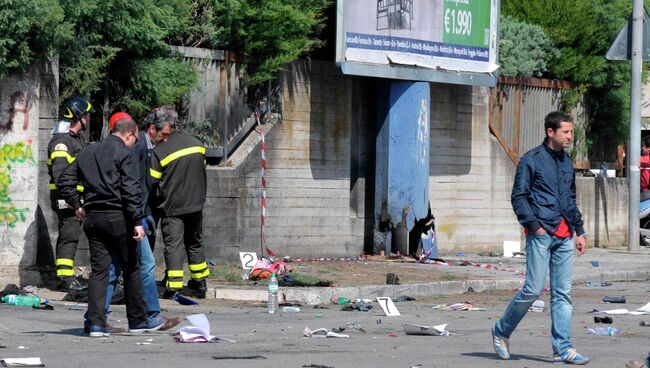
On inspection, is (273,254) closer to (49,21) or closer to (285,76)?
(285,76)

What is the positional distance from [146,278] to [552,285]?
3521 millimetres

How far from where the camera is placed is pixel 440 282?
15445 mm

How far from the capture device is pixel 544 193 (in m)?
9.65

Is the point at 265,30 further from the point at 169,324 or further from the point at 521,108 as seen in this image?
the point at 169,324

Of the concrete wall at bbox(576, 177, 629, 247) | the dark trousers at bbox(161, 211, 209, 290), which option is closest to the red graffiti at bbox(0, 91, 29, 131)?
the dark trousers at bbox(161, 211, 209, 290)

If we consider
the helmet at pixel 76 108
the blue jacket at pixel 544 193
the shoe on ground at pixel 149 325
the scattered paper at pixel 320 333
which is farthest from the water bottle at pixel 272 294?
the blue jacket at pixel 544 193

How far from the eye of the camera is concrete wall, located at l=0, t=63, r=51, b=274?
13.8 m

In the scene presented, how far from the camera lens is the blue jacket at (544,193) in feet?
31.4

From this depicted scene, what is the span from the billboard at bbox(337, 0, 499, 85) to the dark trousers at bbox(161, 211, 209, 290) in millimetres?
4853

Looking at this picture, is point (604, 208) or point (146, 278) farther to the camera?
point (604, 208)

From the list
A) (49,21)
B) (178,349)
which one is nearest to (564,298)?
(178,349)

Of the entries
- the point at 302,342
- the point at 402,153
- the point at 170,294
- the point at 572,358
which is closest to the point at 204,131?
the point at 402,153

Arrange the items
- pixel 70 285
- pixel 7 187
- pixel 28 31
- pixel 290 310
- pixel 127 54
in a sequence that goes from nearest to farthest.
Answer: pixel 290 310
pixel 70 285
pixel 28 31
pixel 7 187
pixel 127 54

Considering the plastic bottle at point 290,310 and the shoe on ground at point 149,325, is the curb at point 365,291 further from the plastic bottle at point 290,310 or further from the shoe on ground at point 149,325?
the shoe on ground at point 149,325
